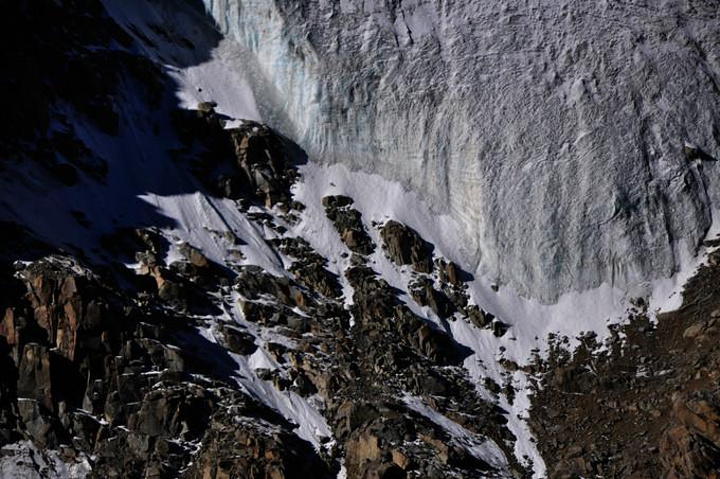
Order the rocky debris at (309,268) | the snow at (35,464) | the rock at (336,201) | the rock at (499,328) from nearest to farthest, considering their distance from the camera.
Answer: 1. the snow at (35,464)
2. the rocky debris at (309,268)
3. the rock at (499,328)
4. the rock at (336,201)

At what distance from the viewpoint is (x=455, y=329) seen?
5334 cm

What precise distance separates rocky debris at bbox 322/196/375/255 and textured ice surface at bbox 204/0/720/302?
137 inches

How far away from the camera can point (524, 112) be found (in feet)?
198

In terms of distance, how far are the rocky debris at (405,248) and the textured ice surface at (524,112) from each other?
2802mm

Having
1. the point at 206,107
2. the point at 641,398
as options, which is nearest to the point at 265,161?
the point at 206,107

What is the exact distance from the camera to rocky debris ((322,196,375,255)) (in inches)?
2183

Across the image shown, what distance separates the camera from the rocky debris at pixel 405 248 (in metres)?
55.5

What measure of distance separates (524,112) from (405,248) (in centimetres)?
1051

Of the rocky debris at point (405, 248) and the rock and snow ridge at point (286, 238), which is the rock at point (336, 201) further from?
the rocky debris at point (405, 248)

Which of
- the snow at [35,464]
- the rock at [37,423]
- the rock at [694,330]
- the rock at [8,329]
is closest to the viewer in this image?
the snow at [35,464]

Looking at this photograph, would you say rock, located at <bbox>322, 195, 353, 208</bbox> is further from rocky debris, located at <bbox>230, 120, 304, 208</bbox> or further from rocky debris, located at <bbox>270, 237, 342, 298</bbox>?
rocky debris, located at <bbox>270, 237, 342, 298</bbox>

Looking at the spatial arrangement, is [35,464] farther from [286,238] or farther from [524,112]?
[524,112]

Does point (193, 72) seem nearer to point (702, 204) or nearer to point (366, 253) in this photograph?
point (366, 253)

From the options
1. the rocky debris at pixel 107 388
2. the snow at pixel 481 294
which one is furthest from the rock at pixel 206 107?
the rocky debris at pixel 107 388
